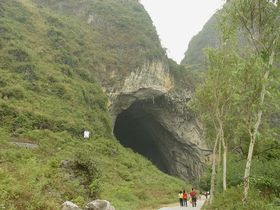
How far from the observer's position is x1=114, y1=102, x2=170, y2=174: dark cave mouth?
166ft

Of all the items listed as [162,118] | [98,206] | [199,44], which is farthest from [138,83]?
[199,44]

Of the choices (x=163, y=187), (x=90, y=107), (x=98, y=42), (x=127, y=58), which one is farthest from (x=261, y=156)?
(x=98, y=42)

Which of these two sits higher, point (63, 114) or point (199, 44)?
point (199, 44)

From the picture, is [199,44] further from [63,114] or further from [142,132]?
[63,114]

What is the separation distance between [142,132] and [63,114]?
920 inches

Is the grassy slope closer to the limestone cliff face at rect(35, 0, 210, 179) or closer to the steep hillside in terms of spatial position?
the limestone cliff face at rect(35, 0, 210, 179)

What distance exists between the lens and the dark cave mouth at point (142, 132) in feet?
166

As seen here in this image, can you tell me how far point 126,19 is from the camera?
51.2 metres

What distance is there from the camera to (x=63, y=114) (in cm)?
3306

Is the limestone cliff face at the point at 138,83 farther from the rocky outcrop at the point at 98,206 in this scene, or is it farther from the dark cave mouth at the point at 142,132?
the rocky outcrop at the point at 98,206

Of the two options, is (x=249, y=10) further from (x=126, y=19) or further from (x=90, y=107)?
(x=126, y=19)

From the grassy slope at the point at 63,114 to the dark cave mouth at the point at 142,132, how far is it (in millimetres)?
8391

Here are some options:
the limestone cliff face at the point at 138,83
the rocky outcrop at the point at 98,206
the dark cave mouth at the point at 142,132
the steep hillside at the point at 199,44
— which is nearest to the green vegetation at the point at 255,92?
the rocky outcrop at the point at 98,206

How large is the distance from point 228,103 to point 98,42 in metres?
27.9
